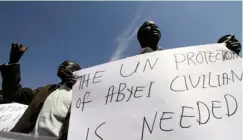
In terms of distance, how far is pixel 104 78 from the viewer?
216cm

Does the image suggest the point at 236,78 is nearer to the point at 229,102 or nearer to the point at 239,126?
the point at 229,102

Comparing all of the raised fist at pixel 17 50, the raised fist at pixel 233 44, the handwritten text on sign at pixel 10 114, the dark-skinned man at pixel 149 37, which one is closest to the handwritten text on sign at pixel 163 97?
the raised fist at pixel 233 44

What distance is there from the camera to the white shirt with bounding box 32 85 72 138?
7.36ft

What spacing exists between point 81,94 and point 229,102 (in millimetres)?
821

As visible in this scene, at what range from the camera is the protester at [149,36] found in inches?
100.0

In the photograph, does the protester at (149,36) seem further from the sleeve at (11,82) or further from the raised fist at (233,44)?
the sleeve at (11,82)

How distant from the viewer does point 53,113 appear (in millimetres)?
2324

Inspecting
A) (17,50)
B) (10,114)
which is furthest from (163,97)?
(10,114)

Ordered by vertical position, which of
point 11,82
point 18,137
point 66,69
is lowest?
point 18,137

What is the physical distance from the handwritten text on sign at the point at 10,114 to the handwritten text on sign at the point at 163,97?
0.95 meters

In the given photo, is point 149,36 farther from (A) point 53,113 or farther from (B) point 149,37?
(A) point 53,113

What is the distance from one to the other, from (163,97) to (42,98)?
3.31ft

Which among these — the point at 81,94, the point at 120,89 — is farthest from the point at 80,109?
the point at 120,89

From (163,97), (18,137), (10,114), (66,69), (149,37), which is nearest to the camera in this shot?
(163,97)
